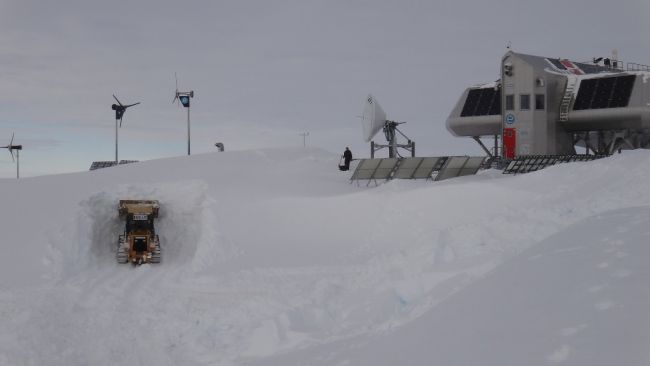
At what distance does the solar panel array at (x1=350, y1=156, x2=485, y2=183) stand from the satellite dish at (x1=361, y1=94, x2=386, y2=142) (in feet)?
25.8

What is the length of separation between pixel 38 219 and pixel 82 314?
9041 millimetres

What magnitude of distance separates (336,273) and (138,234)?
26.7 ft

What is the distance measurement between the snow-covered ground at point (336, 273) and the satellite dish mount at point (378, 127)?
876 cm

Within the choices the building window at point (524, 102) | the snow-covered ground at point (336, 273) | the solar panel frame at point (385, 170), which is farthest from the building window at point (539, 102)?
the snow-covered ground at point (336, 273)

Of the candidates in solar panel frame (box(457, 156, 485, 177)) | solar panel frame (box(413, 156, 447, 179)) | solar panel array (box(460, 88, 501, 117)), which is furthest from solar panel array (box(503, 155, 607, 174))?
solar panel array (box(460, 88, 501, 117))

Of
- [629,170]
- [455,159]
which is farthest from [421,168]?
[629,170]

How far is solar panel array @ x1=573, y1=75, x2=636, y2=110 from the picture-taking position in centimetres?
4009

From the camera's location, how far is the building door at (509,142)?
42219mm

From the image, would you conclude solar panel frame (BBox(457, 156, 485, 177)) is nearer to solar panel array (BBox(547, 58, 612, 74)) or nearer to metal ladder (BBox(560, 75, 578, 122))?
metal ladder (BBox(560, 75, 578, 122))

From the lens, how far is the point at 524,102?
42.0 metres

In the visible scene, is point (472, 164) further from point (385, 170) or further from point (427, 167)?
point (385, 170)

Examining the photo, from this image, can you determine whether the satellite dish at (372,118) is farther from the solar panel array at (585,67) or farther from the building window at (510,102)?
the solar panel array at (585,67)

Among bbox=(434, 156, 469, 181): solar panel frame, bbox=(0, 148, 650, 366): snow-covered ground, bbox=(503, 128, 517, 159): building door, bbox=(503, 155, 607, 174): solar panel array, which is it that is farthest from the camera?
bbox=(503, 128, 517, 159): building door

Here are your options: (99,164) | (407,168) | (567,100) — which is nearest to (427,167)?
(407,168)
